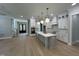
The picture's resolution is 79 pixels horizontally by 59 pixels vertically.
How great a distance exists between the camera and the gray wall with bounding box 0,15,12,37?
10406 millimetres

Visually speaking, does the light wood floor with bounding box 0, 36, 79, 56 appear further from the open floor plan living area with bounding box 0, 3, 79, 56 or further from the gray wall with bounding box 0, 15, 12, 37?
the gray wall with bounding box 0, 15, 12, 37

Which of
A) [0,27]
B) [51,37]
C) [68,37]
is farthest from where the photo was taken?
[0,27]

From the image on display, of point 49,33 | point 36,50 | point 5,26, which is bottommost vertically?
point 36,50

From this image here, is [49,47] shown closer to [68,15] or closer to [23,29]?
[68,15]

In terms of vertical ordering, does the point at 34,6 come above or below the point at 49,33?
above

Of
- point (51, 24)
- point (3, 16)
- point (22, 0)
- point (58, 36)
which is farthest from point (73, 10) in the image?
point (3, 16)

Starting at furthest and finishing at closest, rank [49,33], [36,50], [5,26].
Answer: [5,26] → [49,33] → [36,50]

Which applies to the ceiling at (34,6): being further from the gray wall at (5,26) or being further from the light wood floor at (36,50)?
the gray wall at (5,26)

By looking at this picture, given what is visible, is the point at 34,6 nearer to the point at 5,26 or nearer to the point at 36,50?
the point at 36,50

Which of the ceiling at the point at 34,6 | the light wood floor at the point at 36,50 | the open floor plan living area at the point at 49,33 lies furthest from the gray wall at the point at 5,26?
the light wood floor at the point at 36,50

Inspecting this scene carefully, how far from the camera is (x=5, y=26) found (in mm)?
10883

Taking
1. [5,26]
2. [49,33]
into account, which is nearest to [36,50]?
[49,33]

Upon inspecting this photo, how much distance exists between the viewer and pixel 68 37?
7293 mm

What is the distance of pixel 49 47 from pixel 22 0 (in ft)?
14.8
